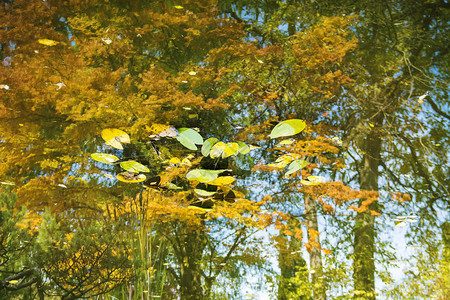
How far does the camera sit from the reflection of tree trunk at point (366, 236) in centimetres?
427

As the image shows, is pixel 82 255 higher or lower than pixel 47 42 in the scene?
lower

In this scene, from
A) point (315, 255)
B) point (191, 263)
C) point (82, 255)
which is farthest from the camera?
point (315, 255)

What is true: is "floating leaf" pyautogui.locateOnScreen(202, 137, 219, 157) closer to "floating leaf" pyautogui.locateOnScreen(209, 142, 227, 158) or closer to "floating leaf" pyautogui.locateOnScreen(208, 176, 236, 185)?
"floating leaf" pyautogui.locateOnScreen(209, 142, 227, 158)

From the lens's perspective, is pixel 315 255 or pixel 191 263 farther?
pixel 315 255

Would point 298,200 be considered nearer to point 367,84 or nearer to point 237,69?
point 367,84

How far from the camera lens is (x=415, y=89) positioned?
536 centimetres

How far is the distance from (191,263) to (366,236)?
2272mm

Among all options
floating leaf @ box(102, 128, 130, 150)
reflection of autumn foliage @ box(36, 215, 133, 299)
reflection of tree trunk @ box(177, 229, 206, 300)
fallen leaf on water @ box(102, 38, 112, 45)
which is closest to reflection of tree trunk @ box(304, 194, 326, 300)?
reflection of tree trunk @ box(177, 229, 206, 300)

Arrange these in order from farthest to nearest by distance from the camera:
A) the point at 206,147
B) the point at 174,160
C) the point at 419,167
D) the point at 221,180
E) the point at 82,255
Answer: the point at 419,167
the point at 174,160
the point at 206,147
the point at 221,180
the point at 82,255

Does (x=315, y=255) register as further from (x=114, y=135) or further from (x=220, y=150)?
(x=114, y=135)

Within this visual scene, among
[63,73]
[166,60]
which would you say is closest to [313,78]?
[166,60]

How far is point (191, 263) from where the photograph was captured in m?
4.32

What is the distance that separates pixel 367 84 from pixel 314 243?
2402 mm

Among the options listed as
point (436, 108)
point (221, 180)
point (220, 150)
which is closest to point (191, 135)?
point (220, 150)
